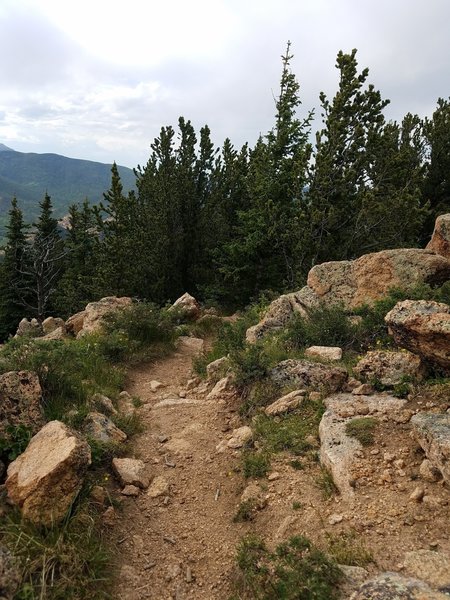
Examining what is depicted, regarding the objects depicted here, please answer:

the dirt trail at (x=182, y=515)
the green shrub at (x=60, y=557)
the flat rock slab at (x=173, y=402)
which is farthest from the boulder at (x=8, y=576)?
the flat rock slab at (x=173, y=402)

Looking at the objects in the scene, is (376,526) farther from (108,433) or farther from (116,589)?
(108,433)

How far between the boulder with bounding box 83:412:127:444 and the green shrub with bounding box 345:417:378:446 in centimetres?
312

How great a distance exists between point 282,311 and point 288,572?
23.1 ft

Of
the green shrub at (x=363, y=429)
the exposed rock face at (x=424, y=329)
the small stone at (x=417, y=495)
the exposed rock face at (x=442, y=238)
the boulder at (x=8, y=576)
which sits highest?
the exposed rock face at (x=442, y=238)

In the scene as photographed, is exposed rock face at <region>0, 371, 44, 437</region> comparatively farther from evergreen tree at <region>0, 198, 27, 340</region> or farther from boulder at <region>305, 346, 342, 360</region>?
evergreen tree at <region>0, 198, 27, 340</region>

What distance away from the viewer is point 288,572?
320 cm

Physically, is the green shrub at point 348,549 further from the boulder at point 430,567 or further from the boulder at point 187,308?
the boulder at point 187,308

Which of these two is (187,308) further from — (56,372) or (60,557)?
(60,557)

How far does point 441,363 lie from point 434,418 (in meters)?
1.22

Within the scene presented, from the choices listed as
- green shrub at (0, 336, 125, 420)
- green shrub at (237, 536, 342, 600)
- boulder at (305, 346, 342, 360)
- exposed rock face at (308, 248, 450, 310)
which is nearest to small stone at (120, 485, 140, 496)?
green shrub at (0, 336, 125, 420)

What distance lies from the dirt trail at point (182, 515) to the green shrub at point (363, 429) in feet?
5.01

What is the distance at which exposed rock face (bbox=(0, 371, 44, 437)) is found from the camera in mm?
4777

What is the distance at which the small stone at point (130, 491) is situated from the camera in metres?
4.75

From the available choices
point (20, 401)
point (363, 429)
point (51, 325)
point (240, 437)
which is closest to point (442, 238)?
point (363, 429)
